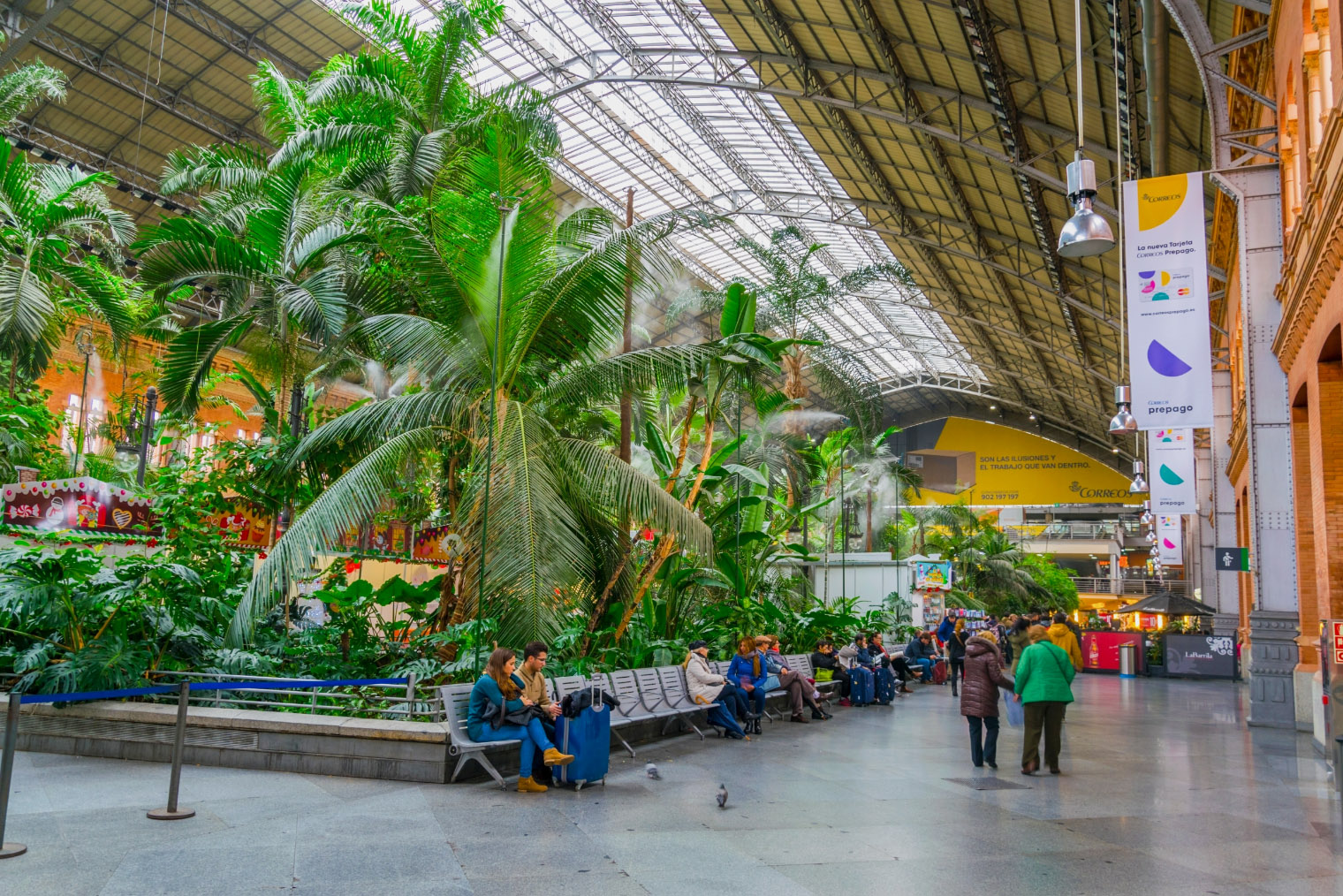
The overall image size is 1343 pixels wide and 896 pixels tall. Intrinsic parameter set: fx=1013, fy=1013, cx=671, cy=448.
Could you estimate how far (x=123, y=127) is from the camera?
2486cm

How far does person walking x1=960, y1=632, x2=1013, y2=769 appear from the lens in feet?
28.8

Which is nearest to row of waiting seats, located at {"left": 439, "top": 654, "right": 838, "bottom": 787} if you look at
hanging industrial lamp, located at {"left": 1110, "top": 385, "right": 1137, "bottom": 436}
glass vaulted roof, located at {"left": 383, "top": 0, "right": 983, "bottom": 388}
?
hanging industrial lamp, located at {"left": 1110, "top": 385, "right": 1137, "bottom": 436}

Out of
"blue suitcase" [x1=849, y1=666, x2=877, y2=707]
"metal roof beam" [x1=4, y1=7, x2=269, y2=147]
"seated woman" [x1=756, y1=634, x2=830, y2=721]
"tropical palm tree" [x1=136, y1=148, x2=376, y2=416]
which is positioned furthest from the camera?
"metal roof beam" [x1=4, y1=7, x2=269, y2=147]

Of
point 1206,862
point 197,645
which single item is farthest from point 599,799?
point 197,645

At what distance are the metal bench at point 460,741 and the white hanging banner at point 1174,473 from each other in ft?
53.3

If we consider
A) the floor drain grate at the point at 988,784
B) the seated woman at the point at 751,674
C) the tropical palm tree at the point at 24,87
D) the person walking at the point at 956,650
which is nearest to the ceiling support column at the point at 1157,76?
the person walking at the point at 956,650

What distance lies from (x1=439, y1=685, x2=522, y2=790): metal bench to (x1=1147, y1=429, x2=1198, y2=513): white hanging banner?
1626cm

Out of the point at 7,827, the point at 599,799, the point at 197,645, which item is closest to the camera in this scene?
the point at 7,827

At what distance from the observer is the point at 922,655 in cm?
2006

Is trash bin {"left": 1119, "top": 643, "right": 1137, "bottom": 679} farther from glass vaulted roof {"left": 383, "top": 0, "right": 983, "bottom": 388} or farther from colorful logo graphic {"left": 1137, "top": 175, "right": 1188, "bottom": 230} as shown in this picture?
colorful logo graphic {"left": 1137, "top": 175, "right": 1188, "bottom": 230}

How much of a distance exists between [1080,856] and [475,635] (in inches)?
186

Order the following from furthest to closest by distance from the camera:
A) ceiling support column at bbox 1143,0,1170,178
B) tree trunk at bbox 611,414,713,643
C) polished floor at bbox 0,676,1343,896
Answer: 1. ceiling support column at bbox 1143,0,1170,178
2. tree trunk at bbox 611,414,713,643
3. polished floor at bbox 0,676,1343,896

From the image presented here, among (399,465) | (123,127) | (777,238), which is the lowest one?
(399,465)

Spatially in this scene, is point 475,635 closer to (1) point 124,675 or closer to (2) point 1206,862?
(1) point 124,675
